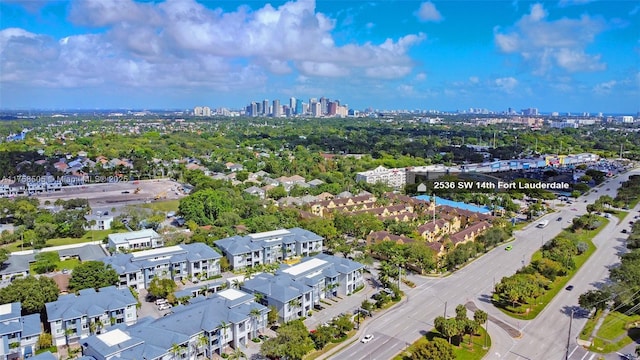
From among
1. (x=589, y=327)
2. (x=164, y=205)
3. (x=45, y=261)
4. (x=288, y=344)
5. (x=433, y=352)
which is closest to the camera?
(x=433, y=352)

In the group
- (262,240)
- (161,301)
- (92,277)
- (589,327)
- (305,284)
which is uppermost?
(262,240)

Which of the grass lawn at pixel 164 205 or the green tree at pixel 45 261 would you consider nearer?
the green tree at pixel 45 261

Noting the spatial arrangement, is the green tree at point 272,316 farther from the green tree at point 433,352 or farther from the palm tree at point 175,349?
the green tree at point 433,352

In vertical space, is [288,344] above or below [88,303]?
below

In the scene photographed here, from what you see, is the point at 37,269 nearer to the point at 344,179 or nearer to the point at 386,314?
the point at 386,314

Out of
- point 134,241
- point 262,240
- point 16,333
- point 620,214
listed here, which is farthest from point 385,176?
point 16,333

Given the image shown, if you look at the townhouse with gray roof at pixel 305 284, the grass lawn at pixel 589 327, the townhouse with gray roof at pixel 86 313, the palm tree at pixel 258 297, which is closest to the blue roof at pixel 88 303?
the townhouse with gray roof at pixel 86 313

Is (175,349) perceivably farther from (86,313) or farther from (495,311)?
(495,311)
